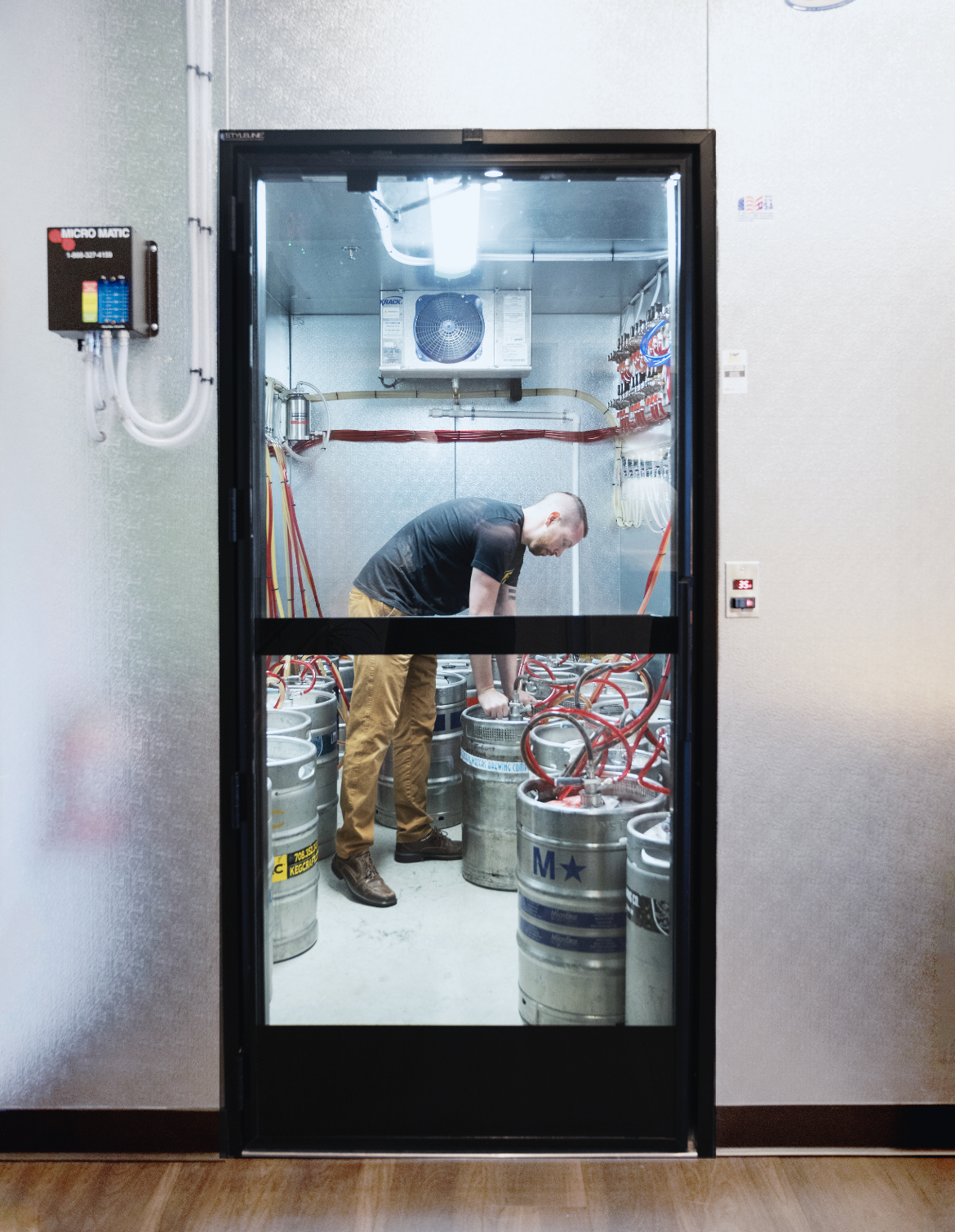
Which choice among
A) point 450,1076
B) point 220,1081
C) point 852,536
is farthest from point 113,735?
point 852,536

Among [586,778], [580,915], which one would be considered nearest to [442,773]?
[586,778]

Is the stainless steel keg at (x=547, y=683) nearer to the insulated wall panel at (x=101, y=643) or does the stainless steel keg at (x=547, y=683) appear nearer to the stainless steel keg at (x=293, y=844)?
the stainless steel keg at (x=293, y=844)

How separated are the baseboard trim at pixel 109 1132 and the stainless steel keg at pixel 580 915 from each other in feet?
2.47

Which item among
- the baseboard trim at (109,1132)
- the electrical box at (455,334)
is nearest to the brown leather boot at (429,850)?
the baseboard trim at (109,1132)

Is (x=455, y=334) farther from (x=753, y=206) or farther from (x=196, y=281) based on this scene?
(x=753, y=206)

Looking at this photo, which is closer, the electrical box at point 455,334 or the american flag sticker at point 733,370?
the american flag sticker at point 733,370

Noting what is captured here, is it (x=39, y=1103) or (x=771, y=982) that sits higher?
(x=771, y=982)

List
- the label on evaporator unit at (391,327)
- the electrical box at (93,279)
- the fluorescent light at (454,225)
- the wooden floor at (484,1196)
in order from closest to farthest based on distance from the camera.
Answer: the wooden floor at (484,1196) < the electrical box at (93,279) < the fluorescent light at (454,225) < the label on evaporator unit at (391,327)

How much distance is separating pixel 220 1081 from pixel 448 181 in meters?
2.05

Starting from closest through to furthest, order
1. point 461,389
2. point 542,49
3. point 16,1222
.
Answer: point 16,1222, point 542,49, point 461,389

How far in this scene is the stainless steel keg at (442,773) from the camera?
1729 mm

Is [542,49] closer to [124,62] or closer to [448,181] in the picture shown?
[448,181]

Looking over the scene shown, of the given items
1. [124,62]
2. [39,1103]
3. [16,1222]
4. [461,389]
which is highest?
[124,62]

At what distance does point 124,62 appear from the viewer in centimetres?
151
